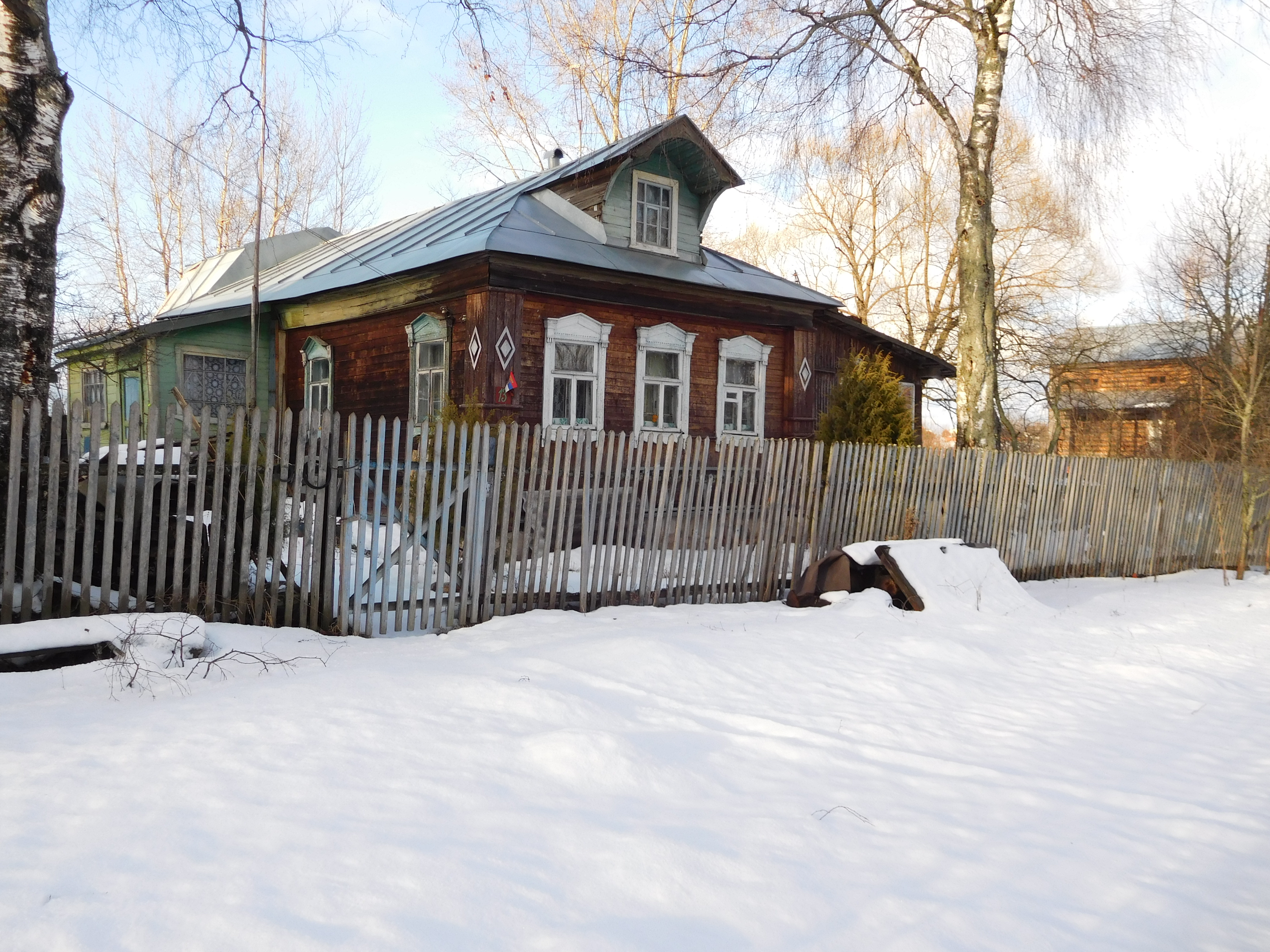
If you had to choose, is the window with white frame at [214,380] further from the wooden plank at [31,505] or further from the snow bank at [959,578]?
the snow bank at [959,578]

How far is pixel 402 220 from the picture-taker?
760 inches

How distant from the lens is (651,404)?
14461 mm

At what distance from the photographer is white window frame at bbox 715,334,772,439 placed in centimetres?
1505

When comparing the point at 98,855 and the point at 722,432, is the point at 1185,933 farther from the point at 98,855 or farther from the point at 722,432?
the point at 722,432

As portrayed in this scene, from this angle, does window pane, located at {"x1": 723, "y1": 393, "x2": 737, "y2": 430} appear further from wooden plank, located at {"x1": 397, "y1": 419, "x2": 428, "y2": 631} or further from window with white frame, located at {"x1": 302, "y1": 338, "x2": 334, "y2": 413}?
wooden plank, located at {"x1": 397, "y1": 419, "x2": 428, "y2": 631}

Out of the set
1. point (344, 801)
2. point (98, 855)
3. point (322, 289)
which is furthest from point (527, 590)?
point (322, 289)

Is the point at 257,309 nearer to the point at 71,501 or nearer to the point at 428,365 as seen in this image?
the point at 428,365

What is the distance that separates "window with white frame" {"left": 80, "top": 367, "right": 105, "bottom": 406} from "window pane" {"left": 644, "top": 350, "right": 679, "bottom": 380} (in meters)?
13.3

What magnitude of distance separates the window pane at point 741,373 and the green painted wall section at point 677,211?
1.84 meters

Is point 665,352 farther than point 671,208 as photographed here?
No

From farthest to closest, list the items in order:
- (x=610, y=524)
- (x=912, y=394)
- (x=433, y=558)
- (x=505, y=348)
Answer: (x=912, y=394)
(x=505, y=348)
(x=610, y=524)
(x=433, y=558)

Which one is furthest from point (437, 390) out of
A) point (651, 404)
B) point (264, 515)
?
point (264, 515)

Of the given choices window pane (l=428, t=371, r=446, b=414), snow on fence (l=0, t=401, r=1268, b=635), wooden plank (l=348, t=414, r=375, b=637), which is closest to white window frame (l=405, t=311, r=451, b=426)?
window pane (l=428, t=371, r=446, b=414)

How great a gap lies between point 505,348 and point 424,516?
13.6ft
